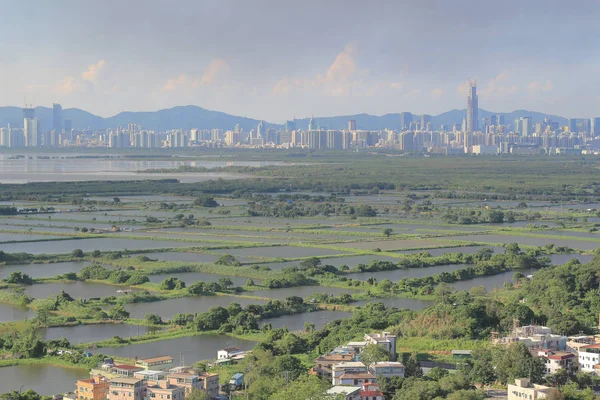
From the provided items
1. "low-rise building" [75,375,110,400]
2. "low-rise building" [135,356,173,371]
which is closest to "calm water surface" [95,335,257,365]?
"low-rise building" [135,356,173,371]

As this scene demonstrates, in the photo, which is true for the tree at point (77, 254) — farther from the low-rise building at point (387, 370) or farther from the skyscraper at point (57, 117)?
the skyscraper at point (57, 117)

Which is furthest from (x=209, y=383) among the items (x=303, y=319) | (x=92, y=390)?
(x=303, y=319)

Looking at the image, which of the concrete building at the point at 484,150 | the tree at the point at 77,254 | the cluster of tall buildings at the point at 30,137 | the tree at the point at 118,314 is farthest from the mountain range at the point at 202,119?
the tree at the point at 118,314

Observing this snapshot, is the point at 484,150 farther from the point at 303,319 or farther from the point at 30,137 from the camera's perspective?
the point at 303,319

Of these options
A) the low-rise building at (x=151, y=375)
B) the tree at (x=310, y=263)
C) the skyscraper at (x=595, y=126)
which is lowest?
the tree at (x=310, y=263)

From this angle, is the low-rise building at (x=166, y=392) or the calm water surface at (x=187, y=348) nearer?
the low-rise building at (x=166, y=392)

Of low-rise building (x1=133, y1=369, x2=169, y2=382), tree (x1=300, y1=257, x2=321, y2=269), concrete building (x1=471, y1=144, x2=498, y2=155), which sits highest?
low-rise building (x1=133, y1=369, x2=169, y2=382)

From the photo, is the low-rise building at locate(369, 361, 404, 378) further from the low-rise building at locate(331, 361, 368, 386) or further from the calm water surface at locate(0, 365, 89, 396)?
the calm water surface at locate(0, 365, 89, 396)
